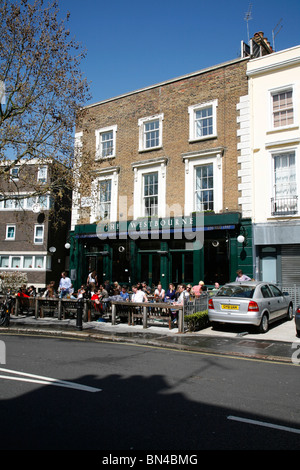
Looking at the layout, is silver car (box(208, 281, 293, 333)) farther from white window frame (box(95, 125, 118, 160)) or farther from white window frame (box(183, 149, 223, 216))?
white window frame (box(95, 125, 118, 160))

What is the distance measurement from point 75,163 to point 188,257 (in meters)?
7.23

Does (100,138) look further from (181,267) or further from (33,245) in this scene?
(33,245)

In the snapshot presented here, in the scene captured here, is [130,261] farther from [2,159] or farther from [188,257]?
[2,159]

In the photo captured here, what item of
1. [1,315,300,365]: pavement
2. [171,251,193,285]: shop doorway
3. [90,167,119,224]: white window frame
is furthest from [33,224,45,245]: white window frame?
[1,315,300,365]: pavement

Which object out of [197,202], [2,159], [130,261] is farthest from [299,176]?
[2,159]

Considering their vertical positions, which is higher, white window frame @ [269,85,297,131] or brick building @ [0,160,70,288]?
Result: white window frame @ [269,85,297,131]

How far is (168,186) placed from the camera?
1945 centimetres

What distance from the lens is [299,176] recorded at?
15.9 metres

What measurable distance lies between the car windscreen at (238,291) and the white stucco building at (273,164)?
5.23 metres

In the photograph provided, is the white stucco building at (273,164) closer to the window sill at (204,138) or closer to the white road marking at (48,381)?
the window sill at (204,138)

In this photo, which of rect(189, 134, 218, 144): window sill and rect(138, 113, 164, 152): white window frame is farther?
rect(138, 113, 164, 152): white window frame

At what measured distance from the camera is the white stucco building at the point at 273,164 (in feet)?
52.9

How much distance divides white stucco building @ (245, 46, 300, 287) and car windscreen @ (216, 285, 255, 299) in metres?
5.23

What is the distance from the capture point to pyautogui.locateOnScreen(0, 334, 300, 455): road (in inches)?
150
